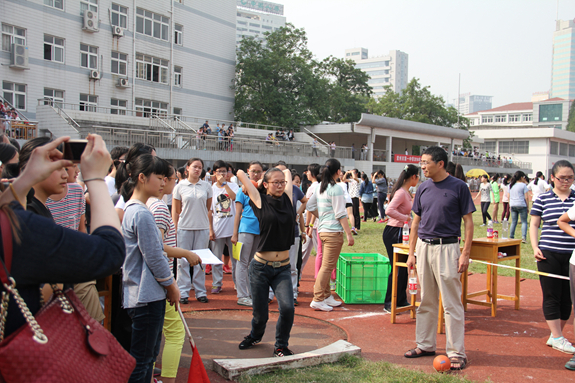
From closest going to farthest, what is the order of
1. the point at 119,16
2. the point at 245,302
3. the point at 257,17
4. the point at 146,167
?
the point at 146,167 < the point at 245,302 < the point at 119,16 < the point at 257,17

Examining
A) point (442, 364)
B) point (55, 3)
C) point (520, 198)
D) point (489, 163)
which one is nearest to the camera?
point (442, 364)

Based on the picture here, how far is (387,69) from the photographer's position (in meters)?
163

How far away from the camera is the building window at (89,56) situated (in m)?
27.4

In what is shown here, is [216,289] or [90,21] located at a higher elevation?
[90,21]

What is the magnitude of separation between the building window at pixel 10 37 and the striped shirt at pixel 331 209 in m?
23.6

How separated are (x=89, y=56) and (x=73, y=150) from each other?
29034mm

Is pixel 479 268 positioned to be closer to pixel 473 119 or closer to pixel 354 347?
pixel 354 347

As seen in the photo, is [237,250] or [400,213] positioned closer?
[237,250]

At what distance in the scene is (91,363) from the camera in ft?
5.73

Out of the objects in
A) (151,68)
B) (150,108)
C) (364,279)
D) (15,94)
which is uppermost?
(151,68)

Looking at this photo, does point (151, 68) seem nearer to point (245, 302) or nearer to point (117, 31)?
point (117, 31)

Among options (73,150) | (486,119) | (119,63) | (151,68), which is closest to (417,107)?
(151,68)

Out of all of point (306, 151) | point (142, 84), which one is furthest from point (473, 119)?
point (142, 84)

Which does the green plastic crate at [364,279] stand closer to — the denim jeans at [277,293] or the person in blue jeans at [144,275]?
the denim jeans at [277,293]
